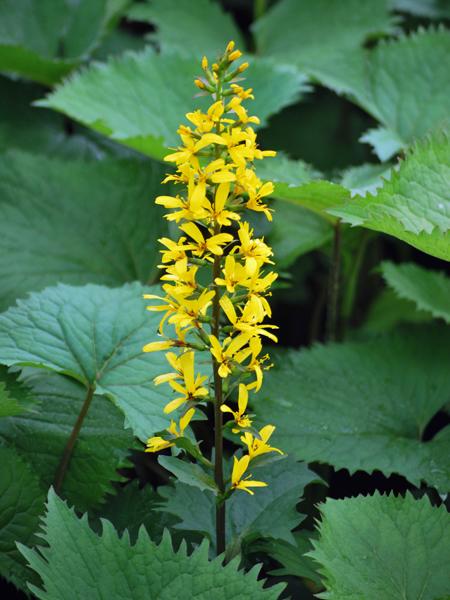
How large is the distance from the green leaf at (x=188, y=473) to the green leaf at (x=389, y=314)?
145 centimetres

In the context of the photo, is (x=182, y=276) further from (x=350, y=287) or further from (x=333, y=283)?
(x=350, y=287)

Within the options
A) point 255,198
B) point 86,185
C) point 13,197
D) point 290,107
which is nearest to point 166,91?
point 86,185

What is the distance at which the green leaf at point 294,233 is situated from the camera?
94.7 inches

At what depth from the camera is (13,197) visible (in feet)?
8.27

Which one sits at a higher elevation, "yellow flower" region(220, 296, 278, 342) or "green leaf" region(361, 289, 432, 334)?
"green leaf" region(361, 289, 432, 334)

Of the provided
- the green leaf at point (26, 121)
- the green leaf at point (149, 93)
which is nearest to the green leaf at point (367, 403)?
the green leaf at point (149, 93)

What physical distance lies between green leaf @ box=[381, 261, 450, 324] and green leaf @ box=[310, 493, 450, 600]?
0.79 meters

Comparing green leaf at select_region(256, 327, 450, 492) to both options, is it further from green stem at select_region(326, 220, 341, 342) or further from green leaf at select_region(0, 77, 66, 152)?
green leaf at select_region(0, 77, 66, 152)

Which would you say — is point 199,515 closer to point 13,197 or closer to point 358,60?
point 13,197

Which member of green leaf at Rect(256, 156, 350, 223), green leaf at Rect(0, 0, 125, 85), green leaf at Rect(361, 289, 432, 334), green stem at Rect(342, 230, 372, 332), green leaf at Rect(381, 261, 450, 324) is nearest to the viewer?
green leaf at Rect(256, 156, 350, 223)

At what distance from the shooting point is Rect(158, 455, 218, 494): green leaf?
1.36 m

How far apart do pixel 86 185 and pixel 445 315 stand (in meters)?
1.23

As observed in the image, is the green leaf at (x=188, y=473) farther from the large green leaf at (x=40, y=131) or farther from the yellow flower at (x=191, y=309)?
the large green leaf at (x=40, y=131)

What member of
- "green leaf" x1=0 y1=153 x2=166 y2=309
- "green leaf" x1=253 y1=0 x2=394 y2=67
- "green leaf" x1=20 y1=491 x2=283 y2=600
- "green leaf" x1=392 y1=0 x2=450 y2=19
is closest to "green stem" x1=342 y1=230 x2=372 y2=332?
"green leaf" x1=0 y1=153 x2=166 y2=309
